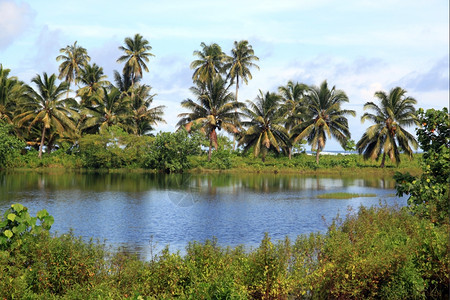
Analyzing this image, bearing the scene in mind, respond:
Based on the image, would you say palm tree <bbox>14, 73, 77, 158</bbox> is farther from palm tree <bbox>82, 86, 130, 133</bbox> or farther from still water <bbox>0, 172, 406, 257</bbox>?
still water <bbox>0, 172, 406, 257</bbox>

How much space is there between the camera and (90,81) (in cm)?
6362

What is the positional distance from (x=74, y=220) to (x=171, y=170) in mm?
31516

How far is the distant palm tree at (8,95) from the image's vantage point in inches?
2079

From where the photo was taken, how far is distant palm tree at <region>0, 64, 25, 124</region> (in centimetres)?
5281

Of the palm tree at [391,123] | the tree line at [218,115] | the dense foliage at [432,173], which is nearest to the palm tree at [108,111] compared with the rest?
the tree line at [218,115]

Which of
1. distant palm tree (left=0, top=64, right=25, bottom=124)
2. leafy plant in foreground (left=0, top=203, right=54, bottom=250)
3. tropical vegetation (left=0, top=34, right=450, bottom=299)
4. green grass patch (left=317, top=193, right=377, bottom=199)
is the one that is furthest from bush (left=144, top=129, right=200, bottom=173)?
leafy plant in foreground (left=0, top=203, right=54, bottom=250)

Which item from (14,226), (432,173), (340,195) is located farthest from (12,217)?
(340,195)

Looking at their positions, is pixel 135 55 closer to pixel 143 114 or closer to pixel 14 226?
pixel 143 114

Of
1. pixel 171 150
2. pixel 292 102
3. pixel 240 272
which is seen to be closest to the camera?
pixel 240 272

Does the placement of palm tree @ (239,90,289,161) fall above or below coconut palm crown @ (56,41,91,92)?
below

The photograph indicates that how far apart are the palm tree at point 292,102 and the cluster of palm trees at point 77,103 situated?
17.1 metres

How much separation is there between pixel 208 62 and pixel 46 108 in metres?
23.1

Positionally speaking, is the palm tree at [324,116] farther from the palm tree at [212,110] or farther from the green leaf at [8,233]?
the green leaf at [8,233]

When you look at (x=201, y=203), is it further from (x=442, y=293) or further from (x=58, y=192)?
(x=442, y=293)
